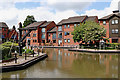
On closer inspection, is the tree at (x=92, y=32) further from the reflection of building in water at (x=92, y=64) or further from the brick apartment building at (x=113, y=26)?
the reflection of building in water at (x=92, y=64)

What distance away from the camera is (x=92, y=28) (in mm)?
30234

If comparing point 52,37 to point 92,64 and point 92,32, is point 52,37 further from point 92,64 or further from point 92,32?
point 92,64

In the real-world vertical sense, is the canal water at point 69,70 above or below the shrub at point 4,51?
below

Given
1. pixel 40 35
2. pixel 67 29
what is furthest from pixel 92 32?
pixel 40 35

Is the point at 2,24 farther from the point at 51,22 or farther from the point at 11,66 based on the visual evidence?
the point at 11,66

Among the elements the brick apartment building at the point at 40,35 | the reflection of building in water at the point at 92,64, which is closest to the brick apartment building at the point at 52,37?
the brick apartment building at the point at 40,35

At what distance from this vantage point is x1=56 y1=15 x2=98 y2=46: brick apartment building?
46.0 metres

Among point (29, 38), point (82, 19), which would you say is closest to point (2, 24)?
point (29, 38)

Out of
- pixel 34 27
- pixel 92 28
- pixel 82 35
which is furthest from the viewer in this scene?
pixel 34 27

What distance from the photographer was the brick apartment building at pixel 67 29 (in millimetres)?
45987

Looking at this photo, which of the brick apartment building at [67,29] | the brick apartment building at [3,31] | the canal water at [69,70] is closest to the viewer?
the canal water at [69,70]

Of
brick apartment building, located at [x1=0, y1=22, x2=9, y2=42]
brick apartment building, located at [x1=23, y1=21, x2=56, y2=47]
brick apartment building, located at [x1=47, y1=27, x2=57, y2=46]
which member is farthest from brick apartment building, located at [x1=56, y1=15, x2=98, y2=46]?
brick apartment building, located at [x1=0, y1=22, x2=9, y2=42]

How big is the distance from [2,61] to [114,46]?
27034 mm

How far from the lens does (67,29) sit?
48062 mm
